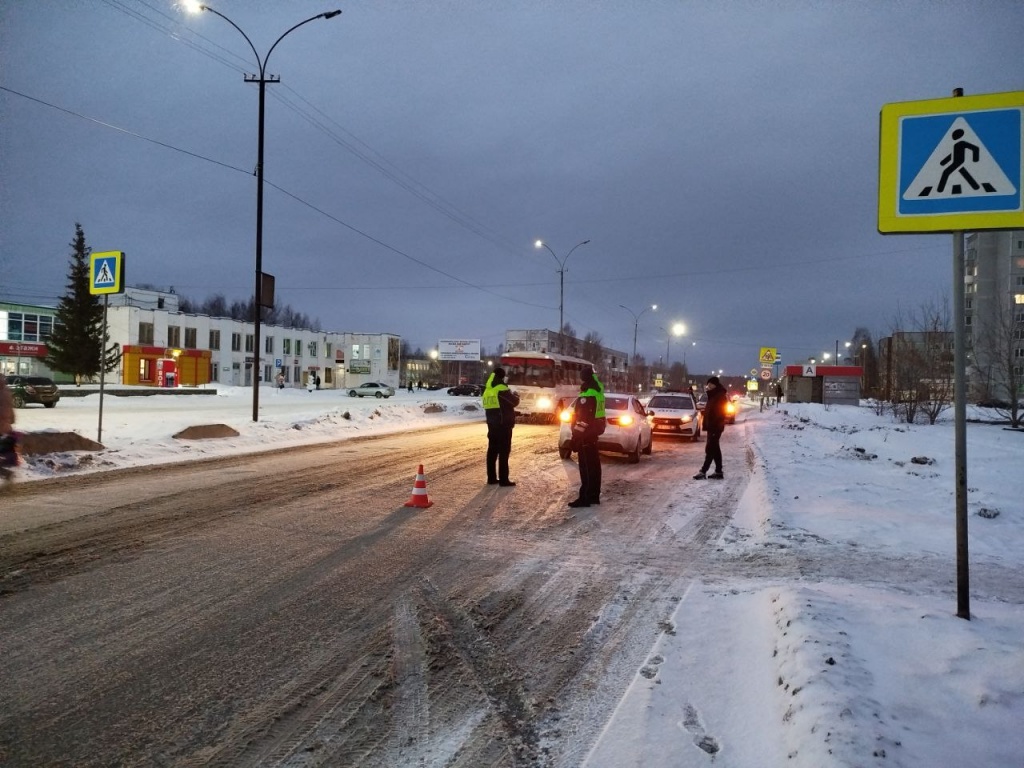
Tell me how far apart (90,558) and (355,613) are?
292cm

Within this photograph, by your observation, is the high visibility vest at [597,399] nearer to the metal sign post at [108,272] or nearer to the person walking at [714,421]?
the person walking at [714,421]

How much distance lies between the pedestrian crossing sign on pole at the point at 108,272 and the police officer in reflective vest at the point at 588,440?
10145mm

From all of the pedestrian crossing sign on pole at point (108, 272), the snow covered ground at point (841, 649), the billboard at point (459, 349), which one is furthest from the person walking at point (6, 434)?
the billboard at point (459, 349)

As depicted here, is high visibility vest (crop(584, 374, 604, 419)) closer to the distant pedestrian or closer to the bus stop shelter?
the distant pedestrian

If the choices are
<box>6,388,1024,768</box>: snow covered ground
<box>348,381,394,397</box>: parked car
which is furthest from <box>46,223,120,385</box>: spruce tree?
<box>6,388,1024,768</box>: snow covered ground

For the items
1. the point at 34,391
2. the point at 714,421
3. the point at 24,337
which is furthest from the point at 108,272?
the point at 24,337

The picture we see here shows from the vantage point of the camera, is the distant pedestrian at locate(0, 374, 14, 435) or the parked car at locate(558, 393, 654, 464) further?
the parked car at locate(558, 393, 654, 464)

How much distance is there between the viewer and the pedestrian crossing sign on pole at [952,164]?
4.08 meters

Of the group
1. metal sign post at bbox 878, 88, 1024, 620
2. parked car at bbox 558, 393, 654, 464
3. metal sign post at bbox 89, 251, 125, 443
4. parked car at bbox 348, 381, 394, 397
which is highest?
metal sign post at bbox 89, 251, 125, 443

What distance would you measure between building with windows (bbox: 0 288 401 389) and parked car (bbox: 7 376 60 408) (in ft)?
73.4

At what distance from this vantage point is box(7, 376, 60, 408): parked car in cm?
2883

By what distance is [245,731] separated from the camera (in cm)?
315

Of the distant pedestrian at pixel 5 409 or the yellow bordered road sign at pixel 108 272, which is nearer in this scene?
the distant pedestrian at pixel 5 409

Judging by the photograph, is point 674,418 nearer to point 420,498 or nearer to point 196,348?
point 420,498
